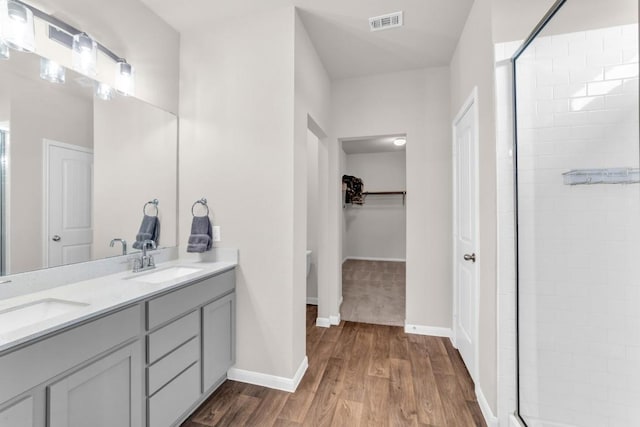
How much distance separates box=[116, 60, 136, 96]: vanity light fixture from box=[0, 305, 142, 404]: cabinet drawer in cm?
142

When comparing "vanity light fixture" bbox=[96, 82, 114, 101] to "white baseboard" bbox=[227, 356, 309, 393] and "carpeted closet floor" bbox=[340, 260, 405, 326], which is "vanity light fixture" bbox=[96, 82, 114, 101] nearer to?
"white baseboard" bbox=[227, 356, 309, 393]

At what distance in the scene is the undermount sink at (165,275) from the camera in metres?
1.75

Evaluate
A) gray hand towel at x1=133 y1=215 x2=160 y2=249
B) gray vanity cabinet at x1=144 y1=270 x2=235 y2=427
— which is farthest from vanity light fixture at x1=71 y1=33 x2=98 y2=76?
gray vanity cabinet at x1=144 y1=270 x2=235 y2=427

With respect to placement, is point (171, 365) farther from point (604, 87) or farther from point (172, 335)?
point (604, 87)

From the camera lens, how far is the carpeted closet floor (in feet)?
10.7

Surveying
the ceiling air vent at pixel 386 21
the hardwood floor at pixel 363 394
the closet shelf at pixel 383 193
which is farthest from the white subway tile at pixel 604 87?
the closet shelf at pixel 383 193

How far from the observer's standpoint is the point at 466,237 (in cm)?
226

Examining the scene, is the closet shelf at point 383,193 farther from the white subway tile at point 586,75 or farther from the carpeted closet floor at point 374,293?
the white subway tile at point 586,75

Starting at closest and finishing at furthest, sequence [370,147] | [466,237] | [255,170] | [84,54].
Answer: [84,54]
[255,170]
[466,237]
[370,147]

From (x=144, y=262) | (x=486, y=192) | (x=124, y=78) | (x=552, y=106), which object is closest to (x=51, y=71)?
(x=124, y=78)

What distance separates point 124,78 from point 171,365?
181 centimetres

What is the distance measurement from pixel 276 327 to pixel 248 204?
92 cm

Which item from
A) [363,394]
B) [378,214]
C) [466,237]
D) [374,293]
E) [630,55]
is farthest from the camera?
[378,214]

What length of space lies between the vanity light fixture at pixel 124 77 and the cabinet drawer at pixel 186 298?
136 cm
